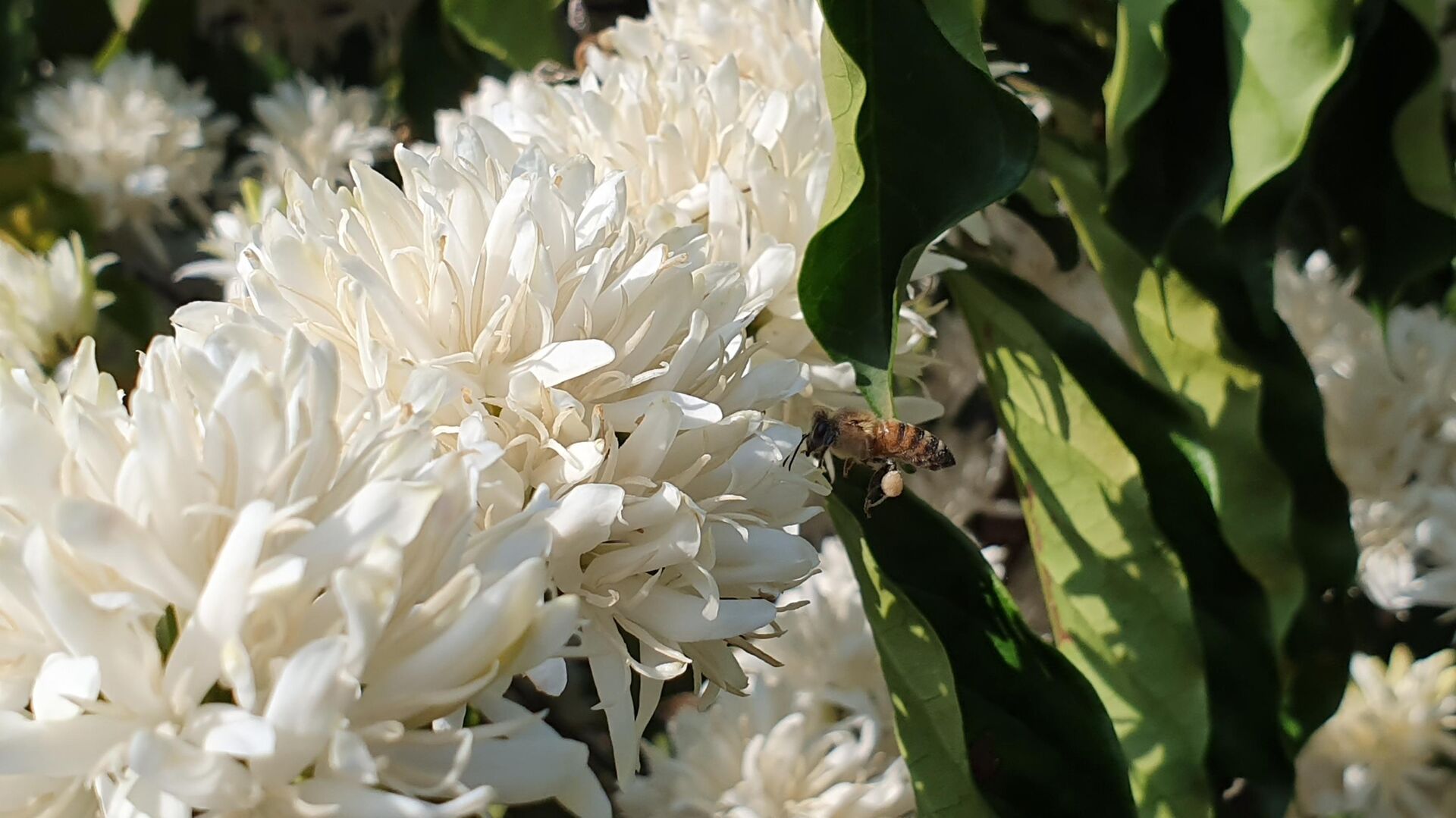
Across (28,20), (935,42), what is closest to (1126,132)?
(935,42)

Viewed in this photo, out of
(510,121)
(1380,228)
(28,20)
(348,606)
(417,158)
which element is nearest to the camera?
(348,606)

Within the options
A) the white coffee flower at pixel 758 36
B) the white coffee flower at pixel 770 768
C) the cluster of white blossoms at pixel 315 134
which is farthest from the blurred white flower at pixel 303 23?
the white coffee flower at pixel 770 768

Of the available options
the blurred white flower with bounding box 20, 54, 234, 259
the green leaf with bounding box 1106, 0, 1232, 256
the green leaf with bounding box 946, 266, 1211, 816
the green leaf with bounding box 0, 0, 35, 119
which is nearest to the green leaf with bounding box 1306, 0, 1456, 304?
the green leaf with bounding box 1106, 0, 1232, 256

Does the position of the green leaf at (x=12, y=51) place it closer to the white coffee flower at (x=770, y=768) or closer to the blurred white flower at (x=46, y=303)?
the blurred white flower at (x=46, y=303)

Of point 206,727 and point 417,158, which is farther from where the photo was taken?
point 417,158

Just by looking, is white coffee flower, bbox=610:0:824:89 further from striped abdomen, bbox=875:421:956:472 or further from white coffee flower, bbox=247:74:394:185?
white coffee flower, bbox=247:74:394:185

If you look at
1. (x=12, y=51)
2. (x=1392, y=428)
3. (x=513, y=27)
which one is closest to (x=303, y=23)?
(x=12, y=51)

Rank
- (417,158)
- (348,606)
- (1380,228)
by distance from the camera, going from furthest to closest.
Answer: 1. (1380,228)
2. (417,158)
3. (348,606)

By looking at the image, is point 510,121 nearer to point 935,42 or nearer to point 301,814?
point 935,42
